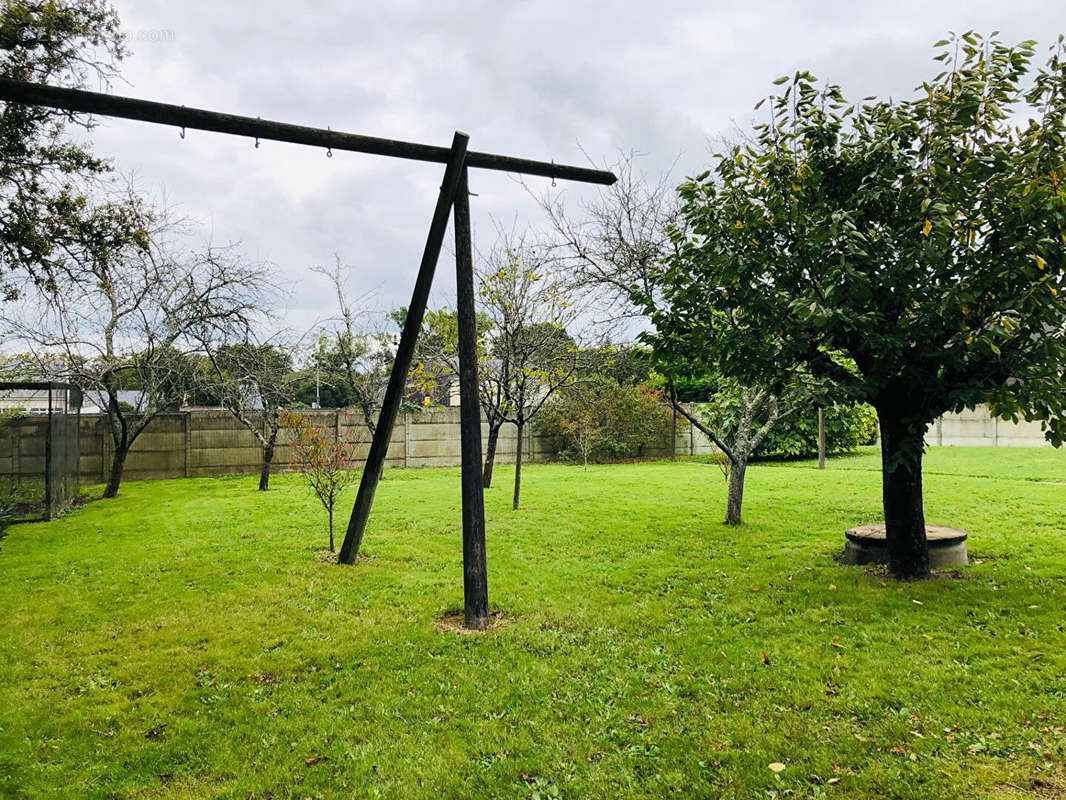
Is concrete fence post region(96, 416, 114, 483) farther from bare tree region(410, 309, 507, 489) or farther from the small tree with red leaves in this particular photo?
the small tree with red leaves

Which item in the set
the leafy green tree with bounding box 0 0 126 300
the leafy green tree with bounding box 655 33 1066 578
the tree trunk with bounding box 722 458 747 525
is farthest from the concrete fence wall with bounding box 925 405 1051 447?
the leafy green tree with bounding box 0 0 126 300

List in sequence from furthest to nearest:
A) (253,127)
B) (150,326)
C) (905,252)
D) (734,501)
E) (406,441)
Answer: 1. (406,441)
2. (150,326)
3. (734,501)
4. (905,252)
5. (253,127)

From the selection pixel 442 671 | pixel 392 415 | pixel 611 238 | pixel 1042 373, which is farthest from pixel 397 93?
pixel 1042 373

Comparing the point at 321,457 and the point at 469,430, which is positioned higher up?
the point at 469,430

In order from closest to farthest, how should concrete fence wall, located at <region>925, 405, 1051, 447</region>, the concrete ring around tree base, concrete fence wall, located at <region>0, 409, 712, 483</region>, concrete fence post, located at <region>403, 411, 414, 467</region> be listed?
1. the concrete ring around tree base
2. concrete fence wall, located at <region>0, 409, 712, 483</region>
3. concrete fence post, located at <region>403, 411, 414, 467</region>
4. concrete fence wall, located at <region>925, 405, 1051, 447</region>

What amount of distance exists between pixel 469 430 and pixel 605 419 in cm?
1447

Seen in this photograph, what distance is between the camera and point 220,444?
15.7 m

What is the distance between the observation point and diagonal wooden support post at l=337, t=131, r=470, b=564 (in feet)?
15.6

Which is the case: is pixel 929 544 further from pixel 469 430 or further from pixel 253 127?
pixel 253 127

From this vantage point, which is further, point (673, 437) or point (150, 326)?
point (673, 437)

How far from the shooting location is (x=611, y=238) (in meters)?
8.21

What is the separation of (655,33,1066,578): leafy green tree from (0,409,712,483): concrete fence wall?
31.6ft

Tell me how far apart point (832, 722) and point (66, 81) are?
8612 millimetres

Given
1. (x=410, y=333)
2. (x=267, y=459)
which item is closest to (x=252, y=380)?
(x=267, y=459)
